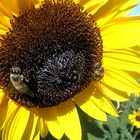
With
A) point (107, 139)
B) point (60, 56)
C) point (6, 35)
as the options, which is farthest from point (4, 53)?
point (107, 139)

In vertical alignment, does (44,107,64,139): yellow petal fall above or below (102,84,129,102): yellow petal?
below

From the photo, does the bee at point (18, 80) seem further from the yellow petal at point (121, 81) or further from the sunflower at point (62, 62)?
the yellow petal at point (121, 81)

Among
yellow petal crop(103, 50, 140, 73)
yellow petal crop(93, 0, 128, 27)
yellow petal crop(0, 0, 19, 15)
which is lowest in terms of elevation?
yellow petal crop(103, 50, 140, 73)

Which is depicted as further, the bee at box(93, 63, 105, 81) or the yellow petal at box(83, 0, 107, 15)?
the bee at box(93, 63, 105, 81)

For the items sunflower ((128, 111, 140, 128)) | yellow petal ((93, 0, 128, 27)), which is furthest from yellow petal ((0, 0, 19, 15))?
sunflower ((128, 111, 140, 128))

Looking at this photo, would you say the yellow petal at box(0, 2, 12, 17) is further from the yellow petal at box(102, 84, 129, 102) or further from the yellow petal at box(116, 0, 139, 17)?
the yellow petal at box(102, 84, 129, 102)

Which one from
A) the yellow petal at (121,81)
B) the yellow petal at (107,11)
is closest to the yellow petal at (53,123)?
the yellow petal at (121,81)

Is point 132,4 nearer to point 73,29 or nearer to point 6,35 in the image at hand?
point 73,29
